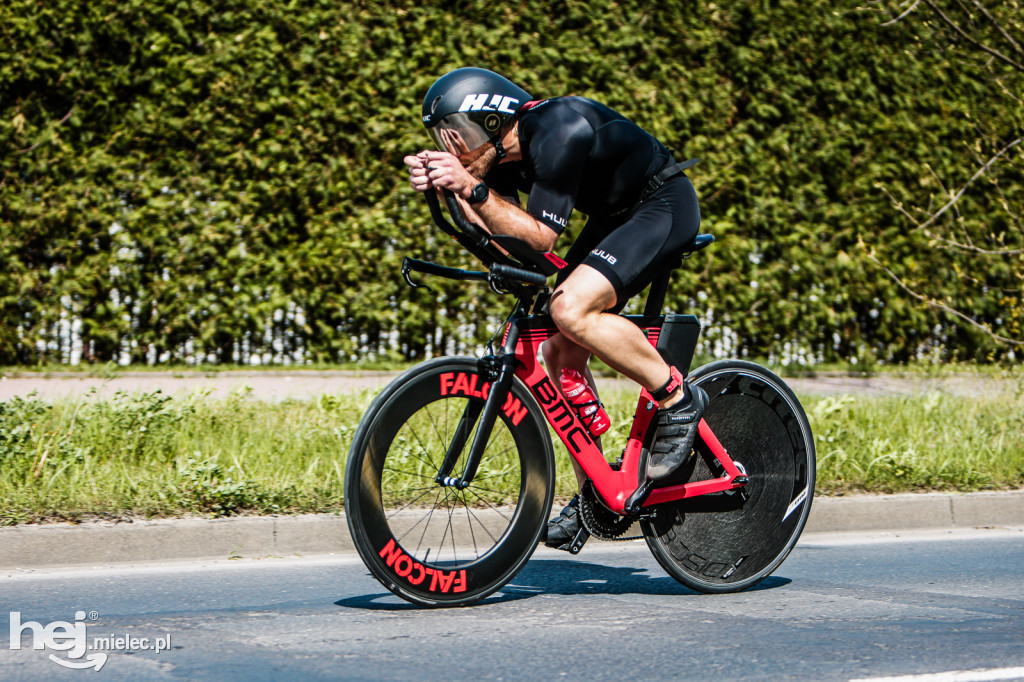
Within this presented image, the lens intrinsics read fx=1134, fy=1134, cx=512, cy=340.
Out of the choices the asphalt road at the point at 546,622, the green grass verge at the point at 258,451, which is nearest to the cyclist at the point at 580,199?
the asphalt road at the point at 546,622

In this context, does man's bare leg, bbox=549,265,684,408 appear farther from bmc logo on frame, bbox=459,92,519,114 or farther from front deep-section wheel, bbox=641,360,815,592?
bmc logo on frame, bbox=459,92,519,114

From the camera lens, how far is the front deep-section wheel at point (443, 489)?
13.0 feet

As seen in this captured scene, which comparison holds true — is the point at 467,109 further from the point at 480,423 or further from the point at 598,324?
the point at 480,423

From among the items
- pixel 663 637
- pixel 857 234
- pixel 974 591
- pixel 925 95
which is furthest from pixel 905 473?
pixel 925 95

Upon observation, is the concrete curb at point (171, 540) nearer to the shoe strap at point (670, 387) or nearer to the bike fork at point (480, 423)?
the bike fork at point (480, 423)

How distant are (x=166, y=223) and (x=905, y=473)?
606 cm

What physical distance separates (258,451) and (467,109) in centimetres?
300

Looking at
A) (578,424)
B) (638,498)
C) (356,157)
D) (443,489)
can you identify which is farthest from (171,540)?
(356,157)

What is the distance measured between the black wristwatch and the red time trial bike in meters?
0.06

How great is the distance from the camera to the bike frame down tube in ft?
13.8

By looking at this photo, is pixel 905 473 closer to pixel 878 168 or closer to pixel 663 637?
pixel 663 637

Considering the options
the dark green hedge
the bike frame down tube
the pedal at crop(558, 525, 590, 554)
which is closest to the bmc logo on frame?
the bike frame down tube

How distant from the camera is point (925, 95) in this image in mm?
10859

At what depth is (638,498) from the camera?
4309mm
